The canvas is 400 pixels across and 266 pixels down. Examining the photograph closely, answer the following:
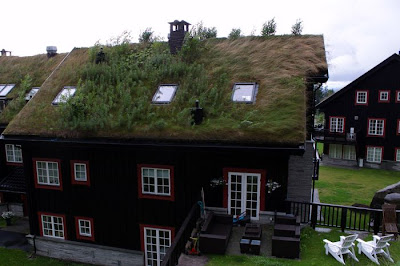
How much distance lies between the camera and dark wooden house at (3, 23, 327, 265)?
481 inches

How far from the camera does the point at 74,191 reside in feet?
48.9

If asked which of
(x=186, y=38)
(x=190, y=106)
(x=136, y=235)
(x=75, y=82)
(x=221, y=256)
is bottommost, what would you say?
(x=136, y=235)

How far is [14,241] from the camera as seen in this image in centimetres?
1773

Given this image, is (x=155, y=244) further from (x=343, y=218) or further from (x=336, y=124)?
(x=336, y=124)

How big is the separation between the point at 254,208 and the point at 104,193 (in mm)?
6864

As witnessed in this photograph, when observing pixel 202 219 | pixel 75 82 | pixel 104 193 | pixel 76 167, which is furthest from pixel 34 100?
pixel 202 219

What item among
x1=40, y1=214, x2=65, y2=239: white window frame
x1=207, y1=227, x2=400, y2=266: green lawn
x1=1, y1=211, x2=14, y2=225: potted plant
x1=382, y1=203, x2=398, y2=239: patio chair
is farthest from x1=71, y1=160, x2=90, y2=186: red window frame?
x1=382, y1=203, x2=398, y2=239: patio chair

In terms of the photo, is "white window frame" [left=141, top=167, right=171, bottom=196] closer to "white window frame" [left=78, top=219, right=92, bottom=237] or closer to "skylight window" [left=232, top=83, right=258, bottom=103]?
"white window frame" [left=78, top=219, right=92, bottom=237]

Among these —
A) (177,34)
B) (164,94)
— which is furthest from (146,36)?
(164,94)

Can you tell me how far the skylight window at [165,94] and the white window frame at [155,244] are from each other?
5.75 m

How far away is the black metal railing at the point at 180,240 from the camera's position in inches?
351

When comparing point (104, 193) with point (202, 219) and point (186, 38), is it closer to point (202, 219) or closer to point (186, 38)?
point (202, 219)

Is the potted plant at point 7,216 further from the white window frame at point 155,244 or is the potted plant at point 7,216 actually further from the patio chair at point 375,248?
the patio chair at point 375,248

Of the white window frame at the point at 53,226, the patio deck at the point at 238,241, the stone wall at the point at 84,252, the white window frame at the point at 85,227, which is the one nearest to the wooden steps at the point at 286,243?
the patio deck at the point at 238,241
